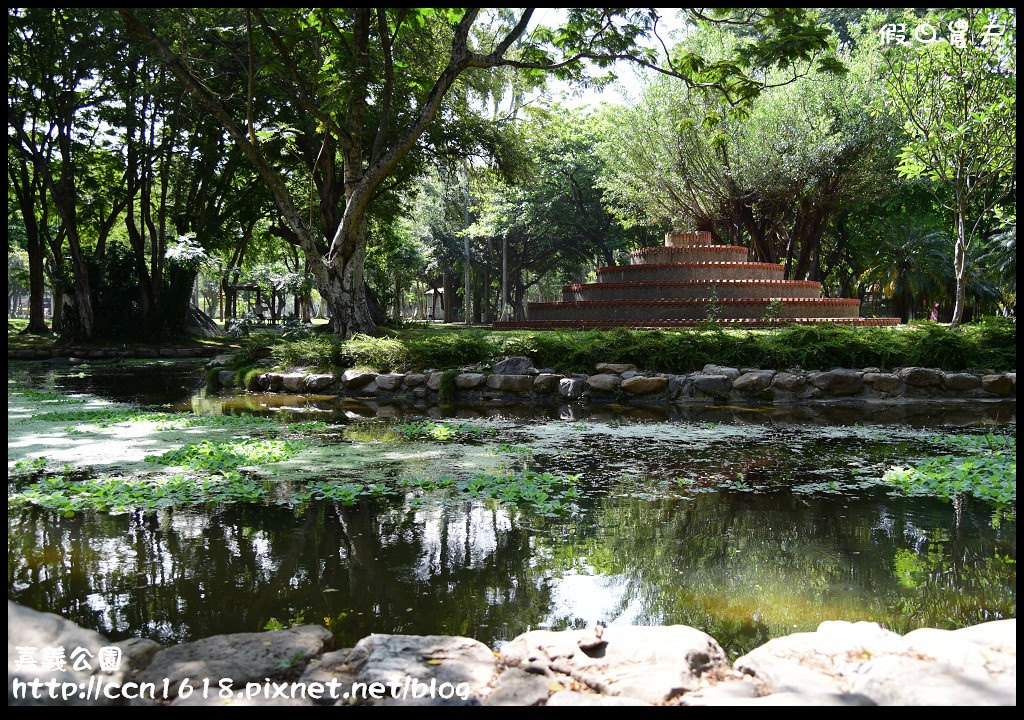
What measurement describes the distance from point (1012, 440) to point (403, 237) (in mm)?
36632

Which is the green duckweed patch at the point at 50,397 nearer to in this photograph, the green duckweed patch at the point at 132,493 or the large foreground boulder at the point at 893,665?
the green duckweed patch at the point at 132,493

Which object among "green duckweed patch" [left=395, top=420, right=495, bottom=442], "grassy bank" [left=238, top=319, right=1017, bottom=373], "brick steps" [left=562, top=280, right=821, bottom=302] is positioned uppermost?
"brick steps" [left=562, top=280, right=821, bottom=302]

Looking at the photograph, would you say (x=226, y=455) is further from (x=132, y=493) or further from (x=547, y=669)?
(x=547, y=669)

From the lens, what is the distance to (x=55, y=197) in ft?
→ 71.0

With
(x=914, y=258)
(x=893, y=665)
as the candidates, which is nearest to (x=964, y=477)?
(x=893, y=665)

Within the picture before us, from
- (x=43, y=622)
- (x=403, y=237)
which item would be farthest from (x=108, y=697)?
(x=403, y=237)

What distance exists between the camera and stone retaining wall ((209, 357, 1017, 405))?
10719mm

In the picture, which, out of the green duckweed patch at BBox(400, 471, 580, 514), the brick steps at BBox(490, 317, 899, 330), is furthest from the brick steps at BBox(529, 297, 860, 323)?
the green duckweed patch at BBox(400, 471, 580, 514)

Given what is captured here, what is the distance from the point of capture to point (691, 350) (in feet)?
37.4

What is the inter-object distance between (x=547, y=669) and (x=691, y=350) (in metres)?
9.45

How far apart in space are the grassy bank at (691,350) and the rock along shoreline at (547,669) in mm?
8922

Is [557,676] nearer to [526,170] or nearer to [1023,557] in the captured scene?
[1023,557]

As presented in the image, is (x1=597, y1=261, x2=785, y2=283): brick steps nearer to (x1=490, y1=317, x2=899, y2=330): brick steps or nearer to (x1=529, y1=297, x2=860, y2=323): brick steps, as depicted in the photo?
(x1=529, y1=297, x2=860, y2=323): brick steps

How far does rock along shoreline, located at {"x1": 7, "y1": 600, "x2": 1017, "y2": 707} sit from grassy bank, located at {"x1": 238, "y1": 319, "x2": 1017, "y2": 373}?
8922mm
